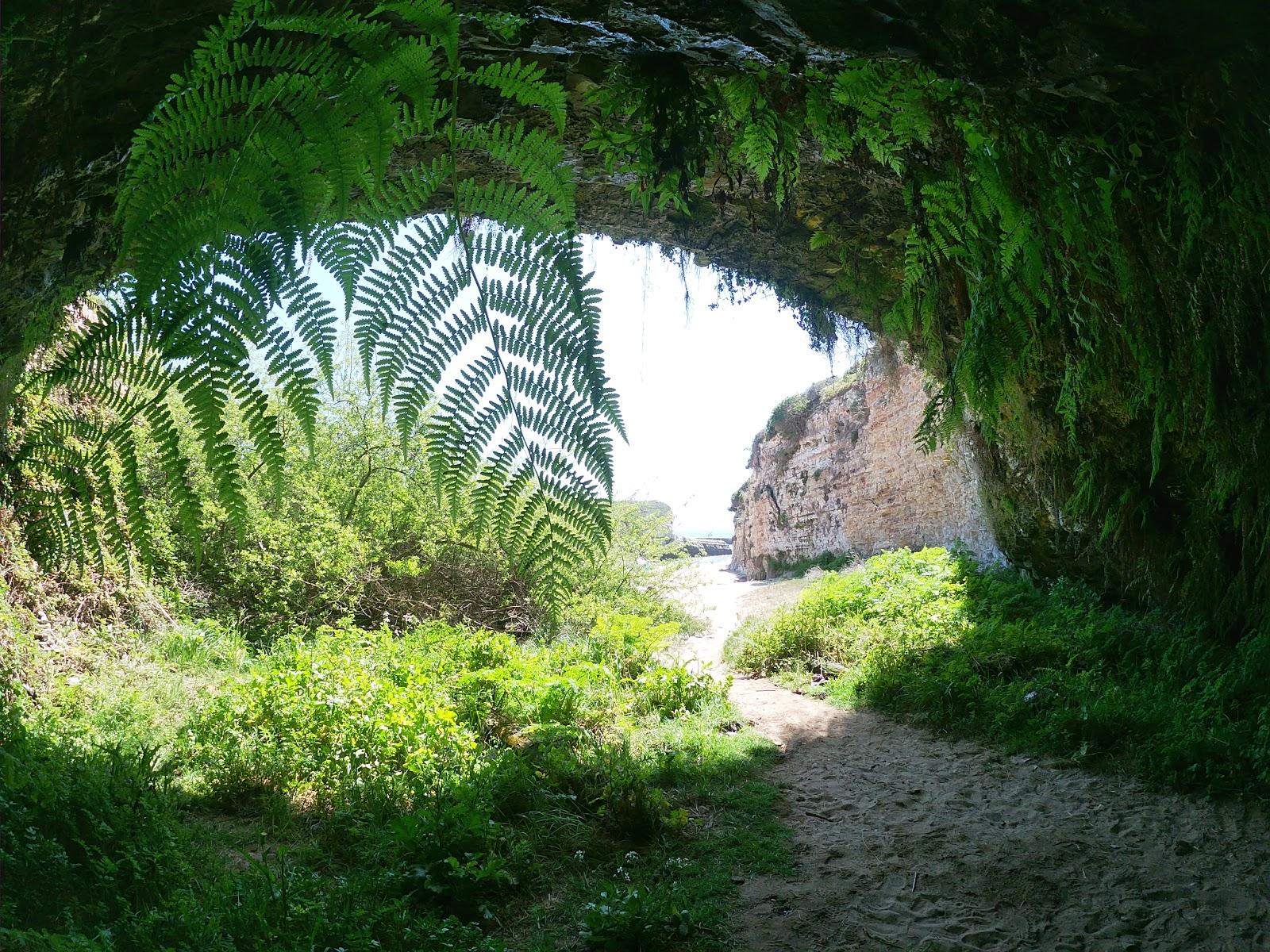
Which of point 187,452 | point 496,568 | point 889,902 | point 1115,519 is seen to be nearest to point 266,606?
point 187,452

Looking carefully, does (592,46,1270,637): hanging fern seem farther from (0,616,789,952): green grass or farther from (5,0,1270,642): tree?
(0,616,789,952): green grass

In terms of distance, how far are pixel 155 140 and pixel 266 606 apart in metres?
9.19

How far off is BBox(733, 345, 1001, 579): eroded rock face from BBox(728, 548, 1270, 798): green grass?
1.61 metres

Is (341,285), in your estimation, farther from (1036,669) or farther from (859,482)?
(859,482)

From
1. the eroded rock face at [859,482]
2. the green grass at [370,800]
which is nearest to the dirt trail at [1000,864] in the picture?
the green grass at [370,800]

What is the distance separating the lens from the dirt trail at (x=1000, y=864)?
134 inches

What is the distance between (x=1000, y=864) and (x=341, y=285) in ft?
14.1

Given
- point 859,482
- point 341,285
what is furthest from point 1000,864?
point 859,482

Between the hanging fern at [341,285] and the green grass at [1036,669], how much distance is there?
16.6 ft

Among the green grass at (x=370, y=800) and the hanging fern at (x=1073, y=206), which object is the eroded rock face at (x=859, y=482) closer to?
the hanging fern at (x=1073, y=206)

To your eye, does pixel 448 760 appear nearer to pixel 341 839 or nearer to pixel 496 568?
pixel 341 839

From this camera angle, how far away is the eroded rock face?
12148 mm

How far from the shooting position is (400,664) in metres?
6.48

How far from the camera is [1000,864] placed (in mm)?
4008
